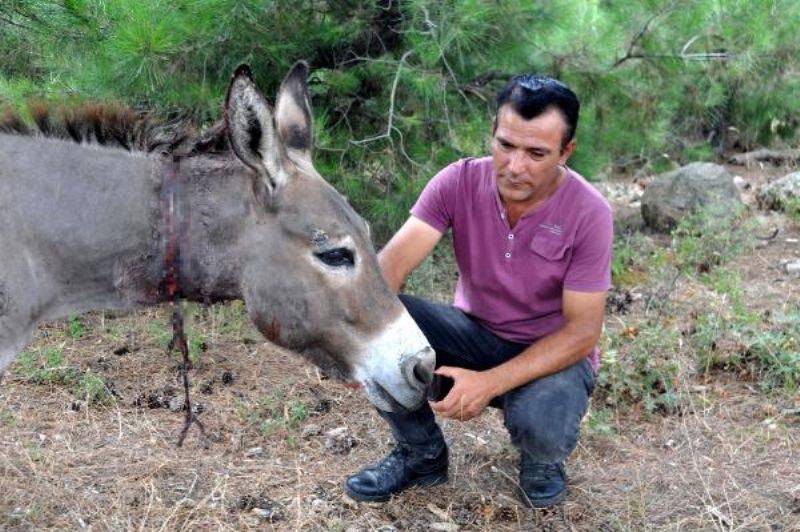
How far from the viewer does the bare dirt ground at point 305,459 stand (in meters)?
3.47

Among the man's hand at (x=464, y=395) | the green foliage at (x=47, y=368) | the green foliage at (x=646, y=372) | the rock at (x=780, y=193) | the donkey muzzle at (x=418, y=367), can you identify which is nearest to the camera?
the donkey muzzle at (x=418, y=367)

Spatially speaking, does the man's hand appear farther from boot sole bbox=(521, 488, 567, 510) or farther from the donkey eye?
the donkey eye

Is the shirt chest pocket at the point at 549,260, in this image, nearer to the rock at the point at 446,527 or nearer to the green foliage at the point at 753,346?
the rock at the point at 446,527

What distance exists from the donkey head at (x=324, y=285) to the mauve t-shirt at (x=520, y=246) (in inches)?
31.8

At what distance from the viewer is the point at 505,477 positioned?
3.79 m

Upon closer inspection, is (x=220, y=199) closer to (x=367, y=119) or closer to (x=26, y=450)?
(x=26, y=450)

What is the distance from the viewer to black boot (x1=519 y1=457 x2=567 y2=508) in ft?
11.6

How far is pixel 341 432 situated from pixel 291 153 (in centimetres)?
170

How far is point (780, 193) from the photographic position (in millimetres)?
7457

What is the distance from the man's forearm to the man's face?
579 millimetres

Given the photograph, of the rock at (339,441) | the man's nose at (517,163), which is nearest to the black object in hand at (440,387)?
the rock at (339,441)

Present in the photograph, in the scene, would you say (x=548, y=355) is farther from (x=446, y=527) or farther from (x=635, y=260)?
(x=635, y=260)

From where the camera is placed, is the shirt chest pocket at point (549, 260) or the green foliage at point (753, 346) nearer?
the shirt chest pocket at point (549, 260)

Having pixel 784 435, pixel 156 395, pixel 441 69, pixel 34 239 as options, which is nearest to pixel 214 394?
pixel 156 395
